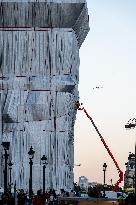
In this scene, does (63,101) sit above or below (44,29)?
below

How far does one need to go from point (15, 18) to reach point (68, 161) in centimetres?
1970

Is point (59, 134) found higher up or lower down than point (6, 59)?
lower down

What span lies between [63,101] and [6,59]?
9316 mm

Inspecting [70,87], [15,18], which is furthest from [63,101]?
[15,18]

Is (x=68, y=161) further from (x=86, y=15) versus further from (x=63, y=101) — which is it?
(x=86, y=15)

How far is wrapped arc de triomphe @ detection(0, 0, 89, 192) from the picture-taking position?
7744 cm

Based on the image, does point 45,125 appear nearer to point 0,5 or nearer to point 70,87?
point 70,87

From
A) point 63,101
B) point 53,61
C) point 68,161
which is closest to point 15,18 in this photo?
point 53,61

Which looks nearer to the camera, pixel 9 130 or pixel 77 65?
pixel 9 130

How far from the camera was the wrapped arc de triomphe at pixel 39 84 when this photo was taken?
254 ft

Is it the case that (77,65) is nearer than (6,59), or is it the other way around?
(6,59)

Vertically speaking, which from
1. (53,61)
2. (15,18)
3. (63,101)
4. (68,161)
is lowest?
(68,161)

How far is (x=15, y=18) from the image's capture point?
79750 millimetres

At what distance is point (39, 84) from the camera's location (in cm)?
7950
